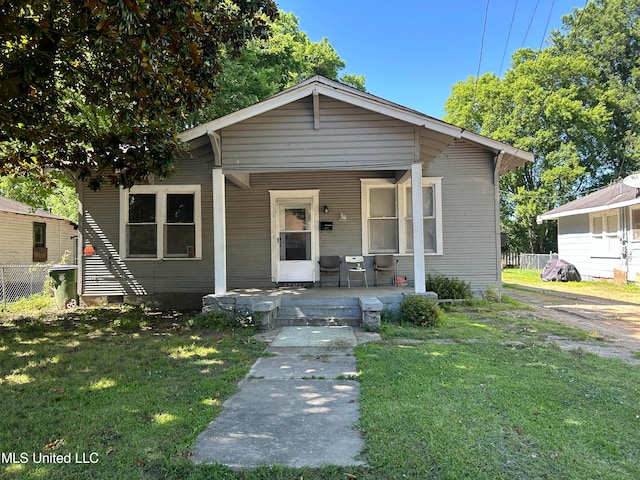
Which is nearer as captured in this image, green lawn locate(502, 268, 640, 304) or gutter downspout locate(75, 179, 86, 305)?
gutter downspout locate(75, 179, 86, 305)

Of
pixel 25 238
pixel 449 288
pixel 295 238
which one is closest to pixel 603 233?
pixel 449 288

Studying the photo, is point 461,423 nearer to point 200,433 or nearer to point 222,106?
point 200,433

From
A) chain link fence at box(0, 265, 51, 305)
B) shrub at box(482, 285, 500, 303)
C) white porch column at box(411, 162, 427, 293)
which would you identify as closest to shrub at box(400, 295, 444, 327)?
white porch column at box(411, 162, 427, 293)

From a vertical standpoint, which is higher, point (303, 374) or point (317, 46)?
point (317, 46)

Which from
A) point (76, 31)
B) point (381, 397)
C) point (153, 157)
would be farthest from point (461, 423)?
point (76, 31)

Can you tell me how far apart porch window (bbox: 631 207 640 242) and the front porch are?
1056 centimetres

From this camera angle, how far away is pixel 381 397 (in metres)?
3.42

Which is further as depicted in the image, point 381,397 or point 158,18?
point 158,18

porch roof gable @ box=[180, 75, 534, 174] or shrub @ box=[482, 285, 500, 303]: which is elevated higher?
porch roof gable @ box=[180, 75, 534, 174]

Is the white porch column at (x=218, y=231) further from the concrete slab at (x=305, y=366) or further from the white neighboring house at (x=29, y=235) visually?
the white neighboring house at (x=29, y=235)

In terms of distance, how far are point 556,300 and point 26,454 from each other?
11.3 m

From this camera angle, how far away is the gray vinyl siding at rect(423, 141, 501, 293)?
8.95 m

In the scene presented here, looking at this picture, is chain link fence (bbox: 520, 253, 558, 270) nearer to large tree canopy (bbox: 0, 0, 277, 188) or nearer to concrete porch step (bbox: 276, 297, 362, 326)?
concrete porch step (bbox: 276, 297, 362, 326)

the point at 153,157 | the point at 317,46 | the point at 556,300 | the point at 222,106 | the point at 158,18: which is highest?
the point at 317,46
